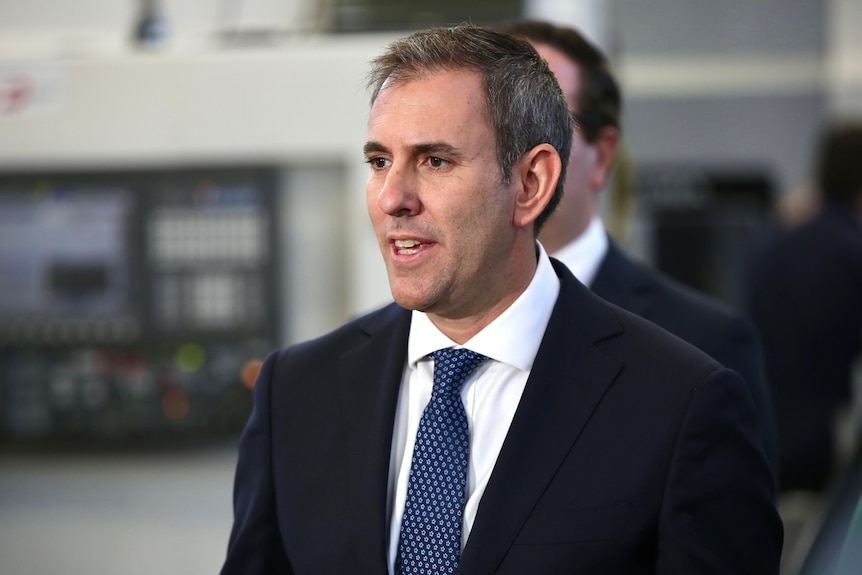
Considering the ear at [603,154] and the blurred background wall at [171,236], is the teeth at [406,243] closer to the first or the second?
the ear at [603,154]

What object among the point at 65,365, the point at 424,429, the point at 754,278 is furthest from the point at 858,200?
the point at 424,429

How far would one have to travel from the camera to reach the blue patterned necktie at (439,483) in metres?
1.30

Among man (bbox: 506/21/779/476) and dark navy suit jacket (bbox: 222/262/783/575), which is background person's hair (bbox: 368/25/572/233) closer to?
dark navy suit jacket (bbox: 222/262/783/575)

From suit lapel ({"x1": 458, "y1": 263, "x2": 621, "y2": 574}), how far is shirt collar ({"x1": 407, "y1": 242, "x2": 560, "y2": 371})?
0.02 m

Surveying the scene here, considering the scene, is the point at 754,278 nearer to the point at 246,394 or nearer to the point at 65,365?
the point at 246,394

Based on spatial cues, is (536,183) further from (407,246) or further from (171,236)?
(171,236)

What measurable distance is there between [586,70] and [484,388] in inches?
31.5

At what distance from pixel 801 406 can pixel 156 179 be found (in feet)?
6.42

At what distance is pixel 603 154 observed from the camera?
200 cm

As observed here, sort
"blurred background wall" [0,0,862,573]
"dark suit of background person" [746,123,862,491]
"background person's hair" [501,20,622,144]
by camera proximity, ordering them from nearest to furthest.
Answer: "background person's hair" [501,20,622,144] < "blurred background wall" [0,0,862,573] < "dark suit of background person" [746,123,862,491]

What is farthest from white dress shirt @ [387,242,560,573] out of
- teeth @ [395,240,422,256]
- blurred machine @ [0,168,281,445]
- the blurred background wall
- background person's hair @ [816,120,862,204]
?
background person's hair @ [816,120,862,204]

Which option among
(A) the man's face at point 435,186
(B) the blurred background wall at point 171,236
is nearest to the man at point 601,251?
(A) the man's face at point 435,186

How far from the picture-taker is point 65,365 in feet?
9.38

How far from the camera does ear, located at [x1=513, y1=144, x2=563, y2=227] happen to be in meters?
1.36
